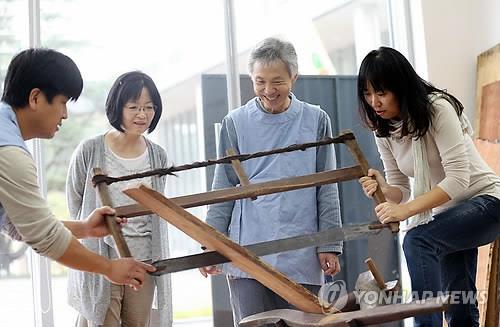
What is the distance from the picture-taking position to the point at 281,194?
254cm

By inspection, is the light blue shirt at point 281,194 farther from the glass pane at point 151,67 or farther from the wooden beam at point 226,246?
the glass pane at point 151,67

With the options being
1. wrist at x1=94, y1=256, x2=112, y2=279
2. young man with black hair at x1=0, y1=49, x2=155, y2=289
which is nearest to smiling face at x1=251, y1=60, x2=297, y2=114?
young man with black hair at x1=0, y1=49, x2=155, y2=289

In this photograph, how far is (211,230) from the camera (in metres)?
1.91

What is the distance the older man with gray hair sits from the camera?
99.0 inches

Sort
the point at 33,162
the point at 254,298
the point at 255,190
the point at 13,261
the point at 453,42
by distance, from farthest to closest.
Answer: the point at 453,42
the point at 13,261
the point at 254,298
the point at 255,190
the point at 33,162

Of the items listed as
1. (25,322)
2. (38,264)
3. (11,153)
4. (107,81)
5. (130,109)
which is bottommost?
(25,322)

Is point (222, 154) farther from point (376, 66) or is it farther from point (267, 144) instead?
point (376, 66)

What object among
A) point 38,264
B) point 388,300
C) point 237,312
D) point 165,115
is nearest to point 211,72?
point 165,115

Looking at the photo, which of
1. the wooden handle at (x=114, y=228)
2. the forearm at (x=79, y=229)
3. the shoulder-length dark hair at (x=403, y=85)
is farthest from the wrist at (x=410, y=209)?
the forearm at (x=79, y=229)

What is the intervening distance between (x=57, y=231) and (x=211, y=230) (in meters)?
0.38

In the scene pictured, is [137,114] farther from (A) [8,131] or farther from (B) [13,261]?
(B) [13,261]

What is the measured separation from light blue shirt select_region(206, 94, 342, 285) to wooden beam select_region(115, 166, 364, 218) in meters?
0.33

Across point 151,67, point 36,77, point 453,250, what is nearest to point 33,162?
point 36,77

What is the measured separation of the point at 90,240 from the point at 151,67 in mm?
1470
